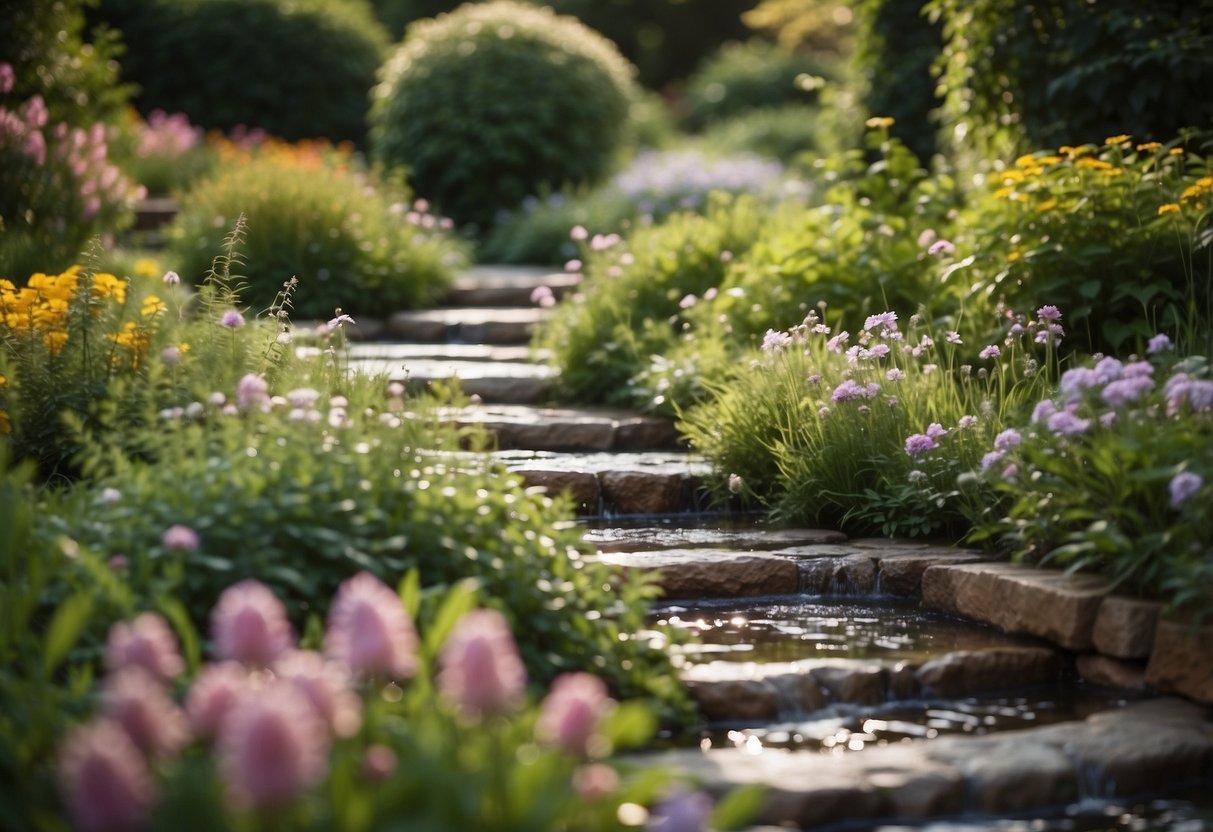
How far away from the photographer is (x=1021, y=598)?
3934 mm

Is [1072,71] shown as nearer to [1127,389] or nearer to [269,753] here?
[1127,389]

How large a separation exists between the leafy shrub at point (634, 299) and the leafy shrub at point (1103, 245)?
5.39 ft

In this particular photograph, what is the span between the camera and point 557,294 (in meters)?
8.64

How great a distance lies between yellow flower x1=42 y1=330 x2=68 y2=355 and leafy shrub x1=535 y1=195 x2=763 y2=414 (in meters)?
2.58

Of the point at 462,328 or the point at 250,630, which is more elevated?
the point at 462,328

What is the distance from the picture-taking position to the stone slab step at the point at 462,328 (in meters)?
7.84

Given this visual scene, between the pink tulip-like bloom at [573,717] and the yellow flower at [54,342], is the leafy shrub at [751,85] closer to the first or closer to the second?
the yellow flower at [54,342]

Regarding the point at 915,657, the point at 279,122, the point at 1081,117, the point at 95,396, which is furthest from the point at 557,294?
the point at 279,122

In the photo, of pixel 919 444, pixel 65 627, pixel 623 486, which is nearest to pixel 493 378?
pixel 623 486

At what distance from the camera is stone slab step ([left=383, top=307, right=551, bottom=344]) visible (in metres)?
7.84

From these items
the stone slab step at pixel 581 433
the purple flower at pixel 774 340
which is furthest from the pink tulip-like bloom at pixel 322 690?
the stone slab step at pixel 581 433

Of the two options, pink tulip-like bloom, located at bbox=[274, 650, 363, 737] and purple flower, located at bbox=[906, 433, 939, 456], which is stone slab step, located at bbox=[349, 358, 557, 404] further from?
pink tulip-like bloom, located at bbox=[274, 650, 363, 737]

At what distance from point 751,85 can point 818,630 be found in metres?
17.7

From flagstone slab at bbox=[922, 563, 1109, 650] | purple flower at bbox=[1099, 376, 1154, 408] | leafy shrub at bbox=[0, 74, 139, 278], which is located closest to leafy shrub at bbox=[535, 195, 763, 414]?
flagstone slab at bbox=[922, 563, 1109, 650]
